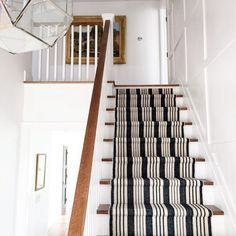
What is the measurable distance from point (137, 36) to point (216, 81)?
10.9 feet

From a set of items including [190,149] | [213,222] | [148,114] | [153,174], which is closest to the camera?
[213,222]

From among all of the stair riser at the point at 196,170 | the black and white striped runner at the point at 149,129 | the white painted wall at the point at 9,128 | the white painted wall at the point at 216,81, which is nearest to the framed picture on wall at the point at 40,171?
the white painted wall at the point at 9,128

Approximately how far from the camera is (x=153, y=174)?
2395mm

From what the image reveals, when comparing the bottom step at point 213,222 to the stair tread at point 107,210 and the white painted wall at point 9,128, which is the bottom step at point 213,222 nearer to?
the stair tread at point 107,210

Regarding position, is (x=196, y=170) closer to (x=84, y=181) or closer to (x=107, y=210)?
(x=107, y=210)

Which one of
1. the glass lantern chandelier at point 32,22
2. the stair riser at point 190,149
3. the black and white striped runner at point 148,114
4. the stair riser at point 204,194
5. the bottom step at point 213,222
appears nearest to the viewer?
the glass lantern chandelier at point 32,22

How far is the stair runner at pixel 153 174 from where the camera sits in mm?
1944

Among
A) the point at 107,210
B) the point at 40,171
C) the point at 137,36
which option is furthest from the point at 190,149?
the point at 137,36

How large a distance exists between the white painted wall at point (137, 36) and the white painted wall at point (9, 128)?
2.02 m

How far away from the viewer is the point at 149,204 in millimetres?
2125

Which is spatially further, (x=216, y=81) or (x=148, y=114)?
(x=148, y=114)

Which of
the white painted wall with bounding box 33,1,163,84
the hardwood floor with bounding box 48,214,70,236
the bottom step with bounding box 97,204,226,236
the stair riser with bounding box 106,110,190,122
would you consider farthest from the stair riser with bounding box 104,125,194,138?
the hardwood floor with bounding box 48,214,70,236

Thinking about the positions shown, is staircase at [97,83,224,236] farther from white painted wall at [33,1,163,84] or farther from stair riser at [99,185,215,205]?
white painted wall at [33,1,163,84]

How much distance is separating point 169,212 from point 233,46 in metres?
1.23
